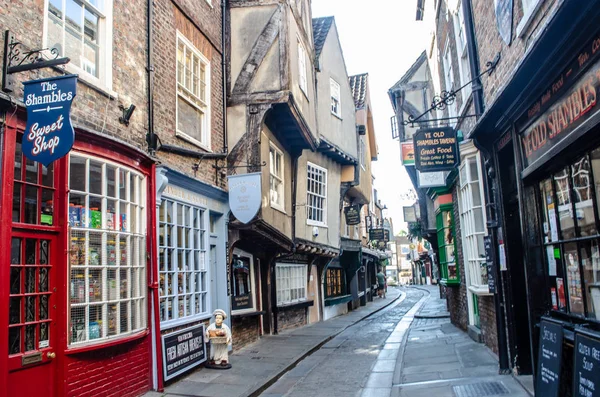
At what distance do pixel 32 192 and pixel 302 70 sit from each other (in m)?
Answer: 9.82

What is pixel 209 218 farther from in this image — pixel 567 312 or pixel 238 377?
pixel 567 312

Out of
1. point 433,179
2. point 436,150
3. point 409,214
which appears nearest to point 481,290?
point 436,150

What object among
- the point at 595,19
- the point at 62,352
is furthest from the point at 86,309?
the point at 595,19

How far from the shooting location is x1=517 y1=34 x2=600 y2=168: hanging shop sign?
15.3ft

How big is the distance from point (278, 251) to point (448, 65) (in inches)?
255

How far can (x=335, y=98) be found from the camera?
19.6 m

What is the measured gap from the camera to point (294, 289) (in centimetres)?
1702

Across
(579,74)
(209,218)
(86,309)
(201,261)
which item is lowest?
(86,309)

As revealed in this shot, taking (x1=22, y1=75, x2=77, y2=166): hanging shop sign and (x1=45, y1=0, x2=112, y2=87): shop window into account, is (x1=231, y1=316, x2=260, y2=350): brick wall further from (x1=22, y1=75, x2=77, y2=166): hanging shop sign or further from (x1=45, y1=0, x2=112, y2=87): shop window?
(x1=22, y1=75, x2=77, y2=166): hanging shop sign

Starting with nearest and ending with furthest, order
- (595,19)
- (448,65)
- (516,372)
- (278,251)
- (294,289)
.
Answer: (595,19) < (516,372) < (448,65) < (278,251) < (294,289)

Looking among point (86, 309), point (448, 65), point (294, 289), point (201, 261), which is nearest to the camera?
point (86, 309)

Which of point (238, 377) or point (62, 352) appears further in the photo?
point (238, 377)

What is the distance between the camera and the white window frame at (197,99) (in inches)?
374

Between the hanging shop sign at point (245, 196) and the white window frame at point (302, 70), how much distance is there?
469cm
